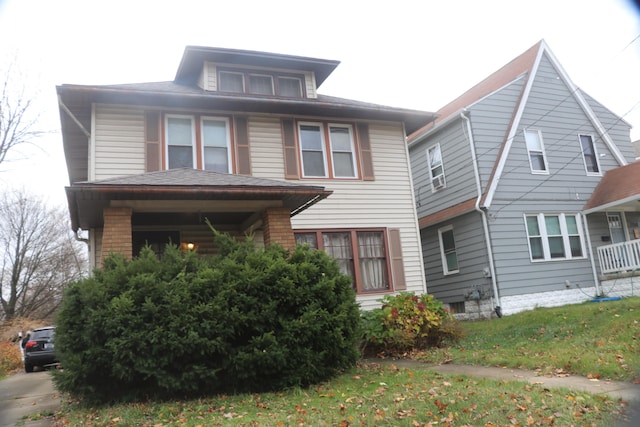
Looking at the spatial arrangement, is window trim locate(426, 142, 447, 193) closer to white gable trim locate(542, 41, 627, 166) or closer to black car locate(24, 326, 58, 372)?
white gable trim locate(542, 41, 627, 166)

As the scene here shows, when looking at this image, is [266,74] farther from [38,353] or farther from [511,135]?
[38,353]

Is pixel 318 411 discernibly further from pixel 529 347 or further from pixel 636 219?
pixel 636 219

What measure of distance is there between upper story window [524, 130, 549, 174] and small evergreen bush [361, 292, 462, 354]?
6839mm

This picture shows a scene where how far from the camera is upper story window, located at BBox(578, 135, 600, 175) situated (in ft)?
53.0

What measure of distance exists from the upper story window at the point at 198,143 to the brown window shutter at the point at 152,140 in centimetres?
24

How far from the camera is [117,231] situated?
8.21 m

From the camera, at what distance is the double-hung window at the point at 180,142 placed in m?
11.7

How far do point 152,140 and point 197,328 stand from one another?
6.31m

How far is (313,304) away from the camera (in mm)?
7094

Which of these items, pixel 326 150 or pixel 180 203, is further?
pixel 326 150

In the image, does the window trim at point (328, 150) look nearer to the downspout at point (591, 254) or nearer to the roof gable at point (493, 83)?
the roof gable at point (493, 83)

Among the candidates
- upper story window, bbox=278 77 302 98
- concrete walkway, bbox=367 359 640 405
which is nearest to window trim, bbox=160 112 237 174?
upper story window, bbox=278 77 302 98

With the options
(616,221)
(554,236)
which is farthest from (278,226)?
(616,221)

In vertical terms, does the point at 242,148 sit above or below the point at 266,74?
Answer: below
